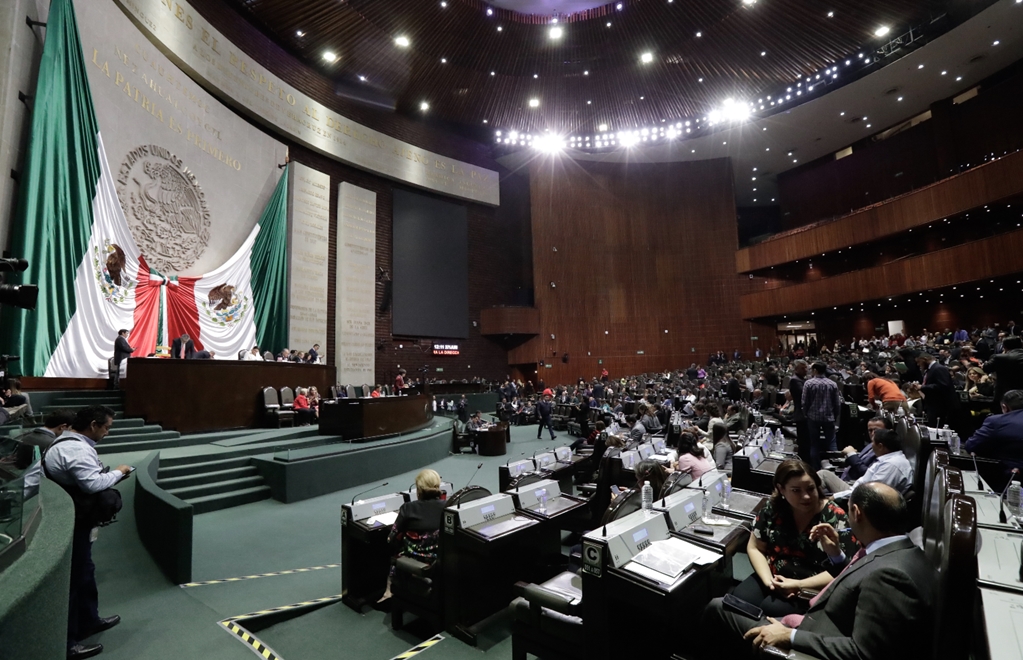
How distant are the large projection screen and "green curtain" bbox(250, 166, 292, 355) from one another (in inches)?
183

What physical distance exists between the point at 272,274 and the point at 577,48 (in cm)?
1234

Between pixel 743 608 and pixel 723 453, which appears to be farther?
pixel 723 453

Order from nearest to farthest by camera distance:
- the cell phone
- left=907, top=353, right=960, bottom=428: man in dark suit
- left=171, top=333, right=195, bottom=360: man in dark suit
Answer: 1. the cell phone
2. left=907, top=353, right=960, bottom=428: man in dark suit
3. left=171, top=333, right=195, bottom=360: man in dark suit

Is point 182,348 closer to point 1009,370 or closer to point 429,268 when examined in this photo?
point 429,268

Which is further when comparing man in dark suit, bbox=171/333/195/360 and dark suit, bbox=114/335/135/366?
man in dark suit, bbox=171/333/195/360

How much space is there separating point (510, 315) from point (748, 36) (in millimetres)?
12810

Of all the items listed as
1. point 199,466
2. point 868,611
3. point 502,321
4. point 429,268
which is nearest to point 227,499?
point 199,466

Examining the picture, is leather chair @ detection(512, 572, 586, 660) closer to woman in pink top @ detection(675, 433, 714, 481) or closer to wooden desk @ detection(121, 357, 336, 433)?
woman in pink top @ detection(675, 433, 714, 481)

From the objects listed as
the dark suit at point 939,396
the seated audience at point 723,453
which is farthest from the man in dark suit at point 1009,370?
the seated audience at point 723,453

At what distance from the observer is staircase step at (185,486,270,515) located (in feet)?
19.5

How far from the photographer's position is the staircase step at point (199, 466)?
6137 millimetres

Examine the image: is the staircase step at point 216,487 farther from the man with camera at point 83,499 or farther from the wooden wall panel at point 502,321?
the wooden wall panel at point 502,321

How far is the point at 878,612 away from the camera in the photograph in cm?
156

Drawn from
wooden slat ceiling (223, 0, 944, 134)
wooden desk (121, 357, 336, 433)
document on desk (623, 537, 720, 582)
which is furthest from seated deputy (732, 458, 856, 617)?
wooden slat ceiling (223, 0, 944, 134)
